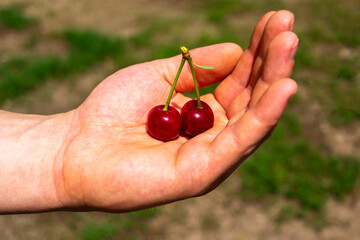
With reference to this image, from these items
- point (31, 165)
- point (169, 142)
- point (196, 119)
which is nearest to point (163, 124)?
point (169, 142)

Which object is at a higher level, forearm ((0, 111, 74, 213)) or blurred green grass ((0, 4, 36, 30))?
blurred green grass ((0, 4, 36, 30))

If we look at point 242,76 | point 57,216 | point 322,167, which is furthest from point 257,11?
point 57,216

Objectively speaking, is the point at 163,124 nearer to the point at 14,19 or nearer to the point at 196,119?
the point at 196,119

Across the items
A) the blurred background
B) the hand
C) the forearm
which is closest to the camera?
the hand

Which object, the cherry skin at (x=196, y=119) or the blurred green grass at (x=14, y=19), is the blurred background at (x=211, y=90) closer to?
the blurred green grass at (x=14, y=19)

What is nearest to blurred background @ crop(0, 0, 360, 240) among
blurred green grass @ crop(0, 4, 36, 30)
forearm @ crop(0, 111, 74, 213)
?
blurred green grass @ crop(0, 4, 36, 30)

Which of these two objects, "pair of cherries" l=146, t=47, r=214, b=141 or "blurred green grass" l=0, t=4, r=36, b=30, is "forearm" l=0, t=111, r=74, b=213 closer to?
"pair of cherries" l=146, t=47, r=214, b=141

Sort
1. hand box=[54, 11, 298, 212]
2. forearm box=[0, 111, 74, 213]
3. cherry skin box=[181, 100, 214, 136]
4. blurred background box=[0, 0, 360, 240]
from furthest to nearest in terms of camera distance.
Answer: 1. blurred background box=[0, 0, 360, 240]
2. cherry skin box=[181, 100, 214, 136]
3. forearm box=[0, 111, 74, 213]
4. hand box=[54, 11, 298, 212]

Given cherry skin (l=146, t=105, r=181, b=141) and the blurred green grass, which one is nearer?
cherry skin (l=146, t=105, r=181, b=141)
